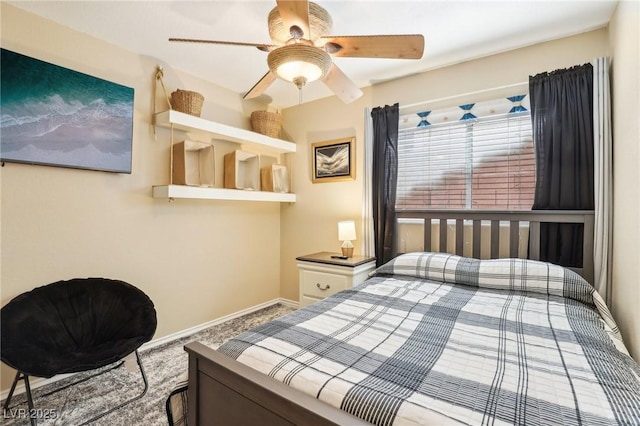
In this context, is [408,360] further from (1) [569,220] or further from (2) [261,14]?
→ (2) [261,14]

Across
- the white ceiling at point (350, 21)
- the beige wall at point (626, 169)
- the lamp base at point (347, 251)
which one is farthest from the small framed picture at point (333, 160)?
the beige wall at point (626, 169)

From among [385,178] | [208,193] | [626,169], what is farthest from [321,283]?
[626,169]

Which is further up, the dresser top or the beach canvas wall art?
the beach canvas wall art

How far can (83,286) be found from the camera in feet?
6.68

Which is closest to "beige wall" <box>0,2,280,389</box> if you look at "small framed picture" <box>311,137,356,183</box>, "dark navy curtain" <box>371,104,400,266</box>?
"small framed picture" <box>311,137,356,183</box>

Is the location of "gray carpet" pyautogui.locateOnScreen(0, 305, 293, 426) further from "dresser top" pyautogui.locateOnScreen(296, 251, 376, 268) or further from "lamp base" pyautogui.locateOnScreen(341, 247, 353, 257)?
"lamp base" pyautogui.locateOnScreen(341, 247, 353, 257)

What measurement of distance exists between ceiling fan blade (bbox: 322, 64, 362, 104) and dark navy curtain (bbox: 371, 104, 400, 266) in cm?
89

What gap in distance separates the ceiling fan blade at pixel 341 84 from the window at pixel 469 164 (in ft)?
3.50

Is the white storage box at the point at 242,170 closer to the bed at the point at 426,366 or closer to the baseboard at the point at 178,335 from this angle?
the baseboard at the point at 178,335

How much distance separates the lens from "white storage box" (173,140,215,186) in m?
2.68

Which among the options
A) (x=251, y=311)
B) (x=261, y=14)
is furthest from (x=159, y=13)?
(x=251, y=311)

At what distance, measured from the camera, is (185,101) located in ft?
8.54

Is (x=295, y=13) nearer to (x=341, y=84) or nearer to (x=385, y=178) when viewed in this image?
(x=341, y=84)

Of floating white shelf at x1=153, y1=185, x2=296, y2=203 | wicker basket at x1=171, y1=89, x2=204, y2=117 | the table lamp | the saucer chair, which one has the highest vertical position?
wicker basket at x1=171, y1=89, x2=204, y2=117
